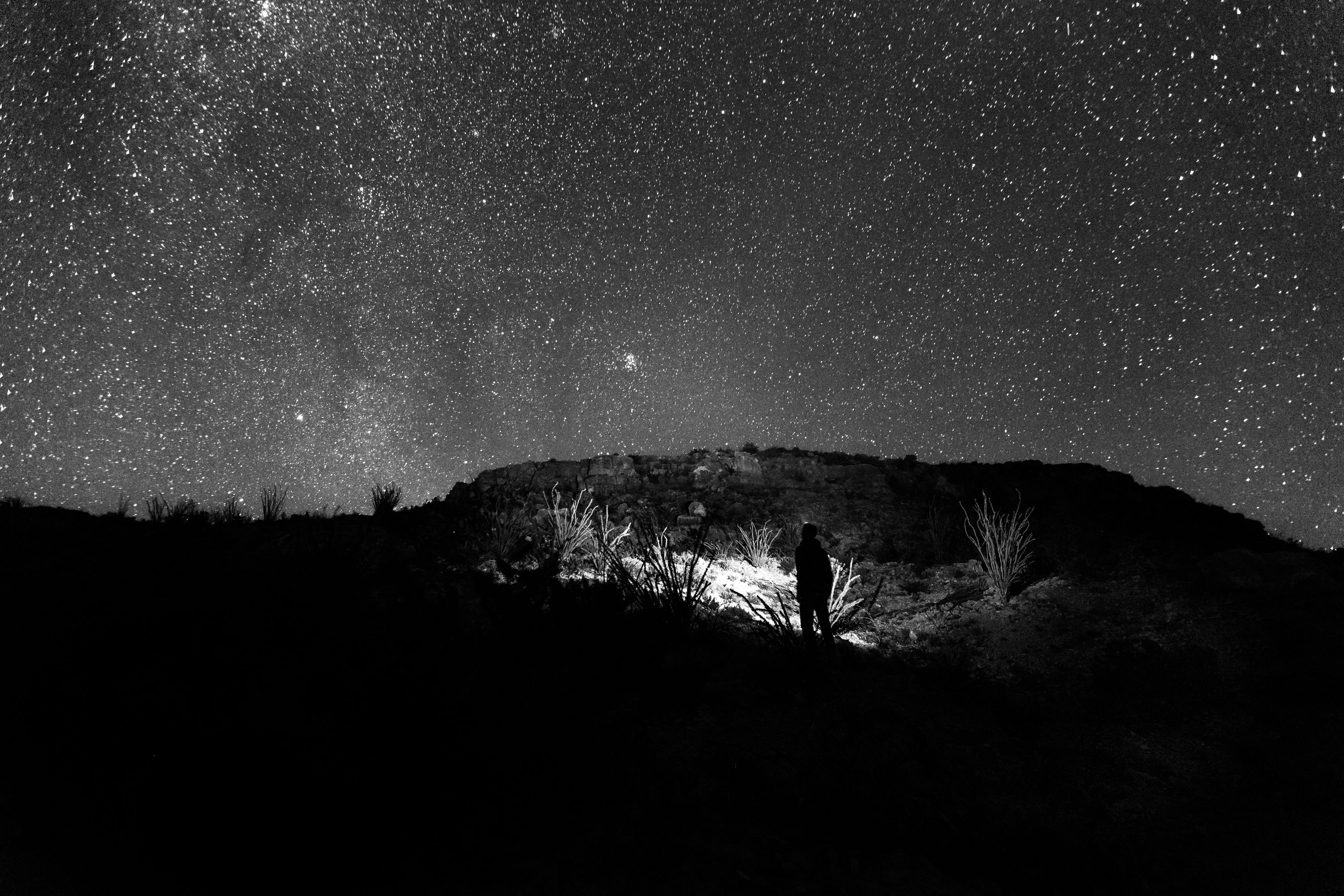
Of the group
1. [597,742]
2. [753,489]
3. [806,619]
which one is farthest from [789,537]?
[597,742]

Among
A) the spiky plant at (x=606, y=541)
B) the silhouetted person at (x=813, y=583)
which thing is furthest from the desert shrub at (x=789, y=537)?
the silhouetted person at (x=813, y=583)

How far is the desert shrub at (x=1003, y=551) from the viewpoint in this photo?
→ 7430mm

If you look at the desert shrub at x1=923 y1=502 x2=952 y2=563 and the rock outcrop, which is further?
the desert shrub at x1=923 y1=502 x2=952 y2=563

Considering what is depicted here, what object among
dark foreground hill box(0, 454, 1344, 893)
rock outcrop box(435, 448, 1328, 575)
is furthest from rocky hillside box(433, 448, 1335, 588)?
dark foreground hill box(0, 454, 1344, 893)

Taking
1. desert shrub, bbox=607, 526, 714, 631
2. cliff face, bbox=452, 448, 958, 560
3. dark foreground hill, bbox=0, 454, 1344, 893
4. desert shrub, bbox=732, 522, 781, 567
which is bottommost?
dark foreground hill, bbox=0, 454, 1344, 893

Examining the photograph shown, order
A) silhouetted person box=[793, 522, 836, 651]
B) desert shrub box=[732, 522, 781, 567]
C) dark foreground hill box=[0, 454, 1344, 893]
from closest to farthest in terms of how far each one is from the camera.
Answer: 1. dark foreground hill box=[0, 454, 1344, 893]
2. silhouetted person box=[793, 522, 836, 651]
3. desert shrub box=[732, 522, 781, 567]

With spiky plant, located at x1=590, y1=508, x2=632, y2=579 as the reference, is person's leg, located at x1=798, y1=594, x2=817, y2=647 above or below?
below

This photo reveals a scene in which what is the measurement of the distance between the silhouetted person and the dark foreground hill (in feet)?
1.25

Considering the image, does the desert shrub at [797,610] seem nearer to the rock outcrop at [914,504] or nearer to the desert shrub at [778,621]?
the desert shrub at [778,621]

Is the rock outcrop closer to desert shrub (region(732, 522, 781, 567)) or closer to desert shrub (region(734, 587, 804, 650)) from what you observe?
desert shrub (region(732, 522, 781, 567))

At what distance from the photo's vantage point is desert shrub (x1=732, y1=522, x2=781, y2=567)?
872 cm

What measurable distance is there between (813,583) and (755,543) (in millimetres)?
3668

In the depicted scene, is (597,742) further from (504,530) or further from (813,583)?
(504,530)

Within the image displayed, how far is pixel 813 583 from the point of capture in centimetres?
533
